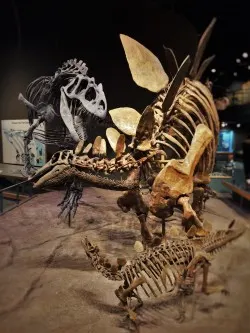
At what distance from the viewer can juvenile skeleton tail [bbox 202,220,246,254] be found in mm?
2512

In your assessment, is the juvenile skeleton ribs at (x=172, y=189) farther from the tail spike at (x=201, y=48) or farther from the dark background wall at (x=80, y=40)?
the dark background wall at (x=80, y=40)

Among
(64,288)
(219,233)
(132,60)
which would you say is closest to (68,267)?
(64,288)

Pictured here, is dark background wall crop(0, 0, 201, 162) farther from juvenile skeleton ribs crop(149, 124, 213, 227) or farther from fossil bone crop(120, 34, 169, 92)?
juvenile skeleton ribs crop(149, 124, 213, 227)

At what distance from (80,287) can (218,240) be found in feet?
4.27

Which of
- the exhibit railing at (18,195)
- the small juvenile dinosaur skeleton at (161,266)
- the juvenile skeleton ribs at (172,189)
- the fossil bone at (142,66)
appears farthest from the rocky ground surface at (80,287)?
the fossil bone at (142,66)

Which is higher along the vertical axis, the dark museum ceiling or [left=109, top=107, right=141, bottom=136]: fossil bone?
the dark museum ceiling

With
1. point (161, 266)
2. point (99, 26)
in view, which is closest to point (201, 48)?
point (161, 266)

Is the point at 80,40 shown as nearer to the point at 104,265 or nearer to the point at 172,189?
the point at 172,189

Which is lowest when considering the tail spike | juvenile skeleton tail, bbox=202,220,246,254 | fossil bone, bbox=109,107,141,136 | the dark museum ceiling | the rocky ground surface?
the rocky ground surface

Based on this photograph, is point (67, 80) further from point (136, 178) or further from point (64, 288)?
point (64, 288)

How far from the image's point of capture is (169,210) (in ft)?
8.73

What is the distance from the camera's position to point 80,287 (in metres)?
2.70

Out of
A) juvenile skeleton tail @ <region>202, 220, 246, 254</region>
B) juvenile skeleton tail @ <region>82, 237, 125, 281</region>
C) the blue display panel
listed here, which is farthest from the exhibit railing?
juvenile skeleton tail @ <region>202, 220, 246, 254</region>

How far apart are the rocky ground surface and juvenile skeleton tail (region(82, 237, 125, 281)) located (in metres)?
0.29
